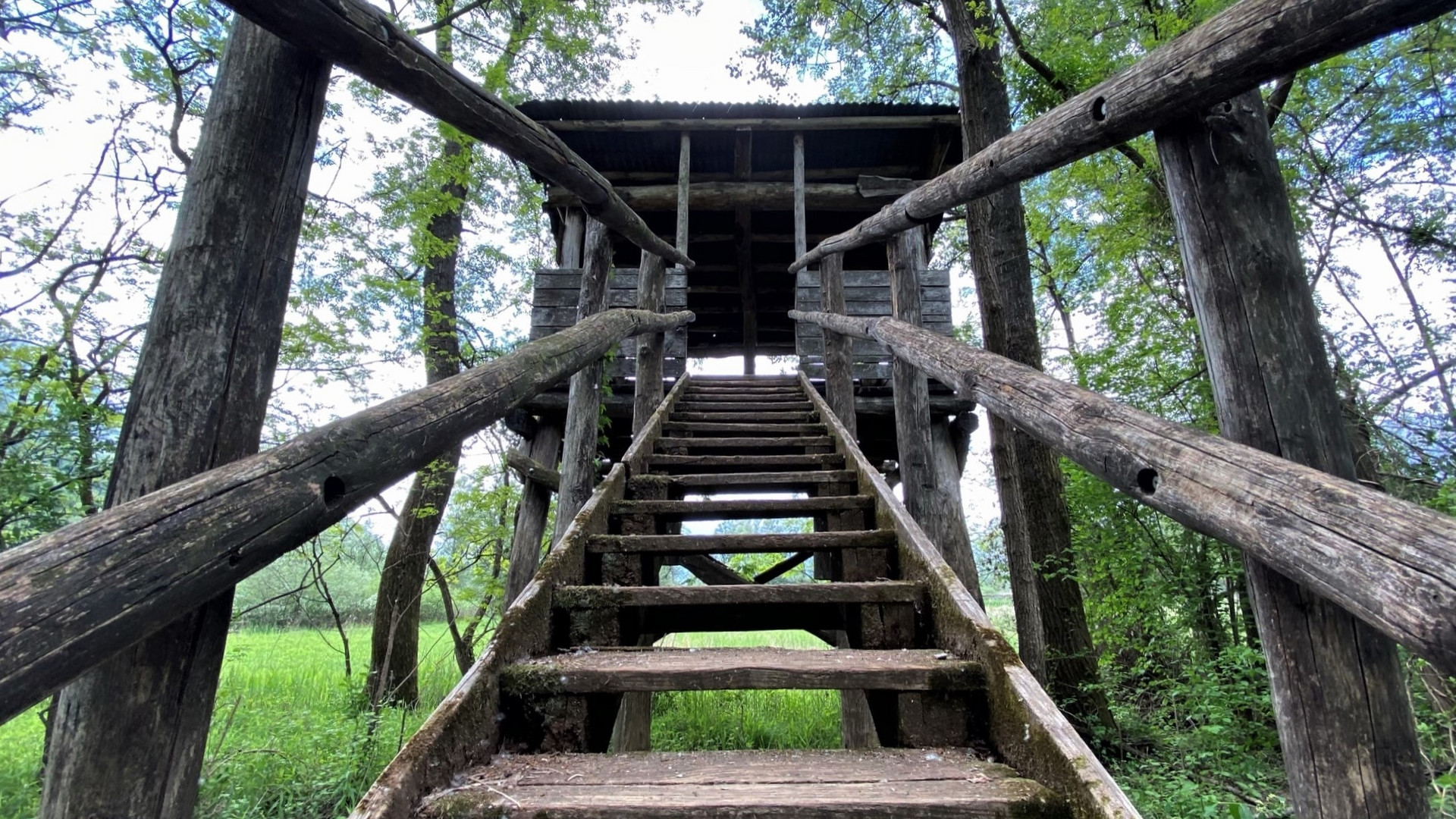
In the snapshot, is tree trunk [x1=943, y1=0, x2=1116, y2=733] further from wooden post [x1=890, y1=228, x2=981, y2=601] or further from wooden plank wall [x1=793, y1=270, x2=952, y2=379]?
wooden post [x1=890, y1=228, x2=981, y2=601]

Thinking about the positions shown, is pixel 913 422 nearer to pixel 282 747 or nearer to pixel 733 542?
pixel 733 542

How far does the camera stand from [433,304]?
661 cm

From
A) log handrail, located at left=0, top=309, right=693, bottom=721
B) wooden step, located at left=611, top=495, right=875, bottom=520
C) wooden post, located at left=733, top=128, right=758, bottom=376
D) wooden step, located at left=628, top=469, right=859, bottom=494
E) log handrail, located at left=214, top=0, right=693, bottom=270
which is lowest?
log handrail, located at left=0, top=309, right=693, bottom=721

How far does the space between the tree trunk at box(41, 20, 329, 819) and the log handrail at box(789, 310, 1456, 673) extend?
1.56 metres

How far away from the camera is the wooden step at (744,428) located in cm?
429

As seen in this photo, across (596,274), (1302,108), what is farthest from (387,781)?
(1302,108)

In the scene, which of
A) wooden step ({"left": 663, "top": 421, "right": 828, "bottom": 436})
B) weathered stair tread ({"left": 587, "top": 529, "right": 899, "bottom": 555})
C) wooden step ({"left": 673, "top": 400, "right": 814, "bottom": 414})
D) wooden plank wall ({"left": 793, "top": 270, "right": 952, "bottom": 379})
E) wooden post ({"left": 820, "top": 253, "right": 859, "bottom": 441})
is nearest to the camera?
weathered stair tread ({"left": 587, "top": 529, "right": 899, "bottom": 555})

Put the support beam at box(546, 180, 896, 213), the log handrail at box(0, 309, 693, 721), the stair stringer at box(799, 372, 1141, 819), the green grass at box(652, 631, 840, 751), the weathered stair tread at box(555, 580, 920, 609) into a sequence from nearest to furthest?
the log handrail at box(0, 309, 693, 721) → the stair stringer at box(799, 372, 1141, 819) → the weathered stair tread at box(555, 580, 920, 609) → the green grass at box(652, 631, 840, 751) → the support beam at box(546, 180, 896, 213)

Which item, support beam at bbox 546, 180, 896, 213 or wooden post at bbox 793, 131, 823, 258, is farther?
support beam at bbox 546, 180, 896, 213

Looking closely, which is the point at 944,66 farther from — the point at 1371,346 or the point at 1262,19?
the point at 1262,19

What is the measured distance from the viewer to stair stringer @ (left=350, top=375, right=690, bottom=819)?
1204 millimetres

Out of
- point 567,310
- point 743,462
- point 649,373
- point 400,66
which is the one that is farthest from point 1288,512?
point 567,310

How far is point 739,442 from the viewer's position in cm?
398

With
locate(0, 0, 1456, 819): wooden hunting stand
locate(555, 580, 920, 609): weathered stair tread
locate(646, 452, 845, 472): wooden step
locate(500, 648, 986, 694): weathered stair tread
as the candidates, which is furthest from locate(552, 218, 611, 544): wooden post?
locate(500, 648, 986, 694): weathered stair tread
